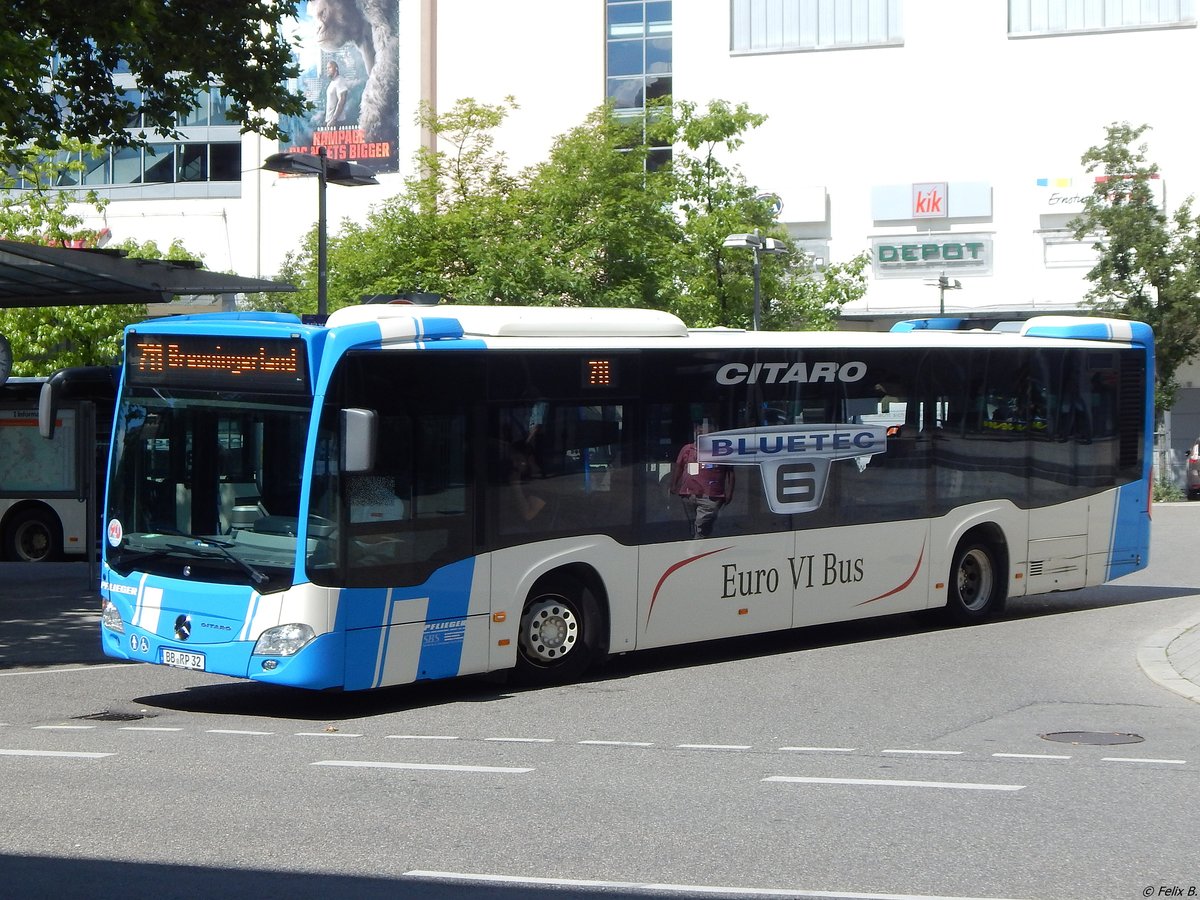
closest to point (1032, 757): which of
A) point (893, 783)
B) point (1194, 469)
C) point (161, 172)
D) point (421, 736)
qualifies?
point (893, 783)

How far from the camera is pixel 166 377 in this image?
34.8ft

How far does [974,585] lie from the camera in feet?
49.8

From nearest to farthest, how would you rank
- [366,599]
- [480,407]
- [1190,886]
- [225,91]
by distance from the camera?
[1190,886]
[366,599]
[480,407]
[225,91]

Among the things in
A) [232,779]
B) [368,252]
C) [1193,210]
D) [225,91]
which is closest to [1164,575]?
[225,91]

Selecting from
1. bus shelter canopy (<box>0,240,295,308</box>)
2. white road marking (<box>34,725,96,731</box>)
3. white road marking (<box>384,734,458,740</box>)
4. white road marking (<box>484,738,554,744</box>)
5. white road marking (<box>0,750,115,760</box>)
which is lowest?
white road marking (<box>34,725,96,731</box>)

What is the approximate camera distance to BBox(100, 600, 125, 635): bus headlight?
1073cm

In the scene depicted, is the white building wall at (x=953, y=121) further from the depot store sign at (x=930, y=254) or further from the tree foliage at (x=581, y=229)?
the tree foliage at (x=581, y=229)

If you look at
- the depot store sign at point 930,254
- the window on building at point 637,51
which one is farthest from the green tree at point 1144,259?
the window on building at point 637,51

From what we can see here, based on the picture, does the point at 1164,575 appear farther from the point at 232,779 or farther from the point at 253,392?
the point at 232,779


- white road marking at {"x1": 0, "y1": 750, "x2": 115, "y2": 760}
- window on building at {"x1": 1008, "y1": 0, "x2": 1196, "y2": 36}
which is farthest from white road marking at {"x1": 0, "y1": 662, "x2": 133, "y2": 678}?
window on building at {"x1": 1008, "y1": 0, "x2": 1196, "y2": 36}

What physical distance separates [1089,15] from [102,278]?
4302 cm

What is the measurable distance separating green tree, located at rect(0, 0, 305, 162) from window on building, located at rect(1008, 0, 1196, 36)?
133ft

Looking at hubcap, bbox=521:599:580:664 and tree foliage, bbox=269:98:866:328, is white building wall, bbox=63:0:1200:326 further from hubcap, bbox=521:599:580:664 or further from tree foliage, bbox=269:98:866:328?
hubcap, bbox=521:599:580:664

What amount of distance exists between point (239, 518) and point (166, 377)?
1.23m
